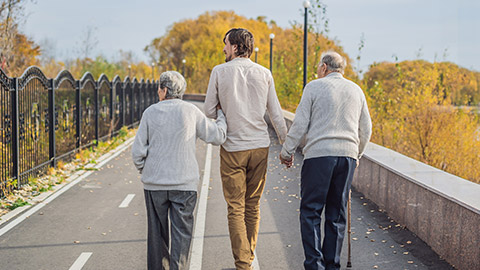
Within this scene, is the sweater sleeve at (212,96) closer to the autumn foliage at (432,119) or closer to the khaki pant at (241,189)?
the khaki pant at (241,189)

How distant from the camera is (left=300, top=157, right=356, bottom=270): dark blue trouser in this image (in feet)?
16.0

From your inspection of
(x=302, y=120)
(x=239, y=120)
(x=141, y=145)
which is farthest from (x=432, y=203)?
(x=141, y=145)

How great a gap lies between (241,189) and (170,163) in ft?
2.50

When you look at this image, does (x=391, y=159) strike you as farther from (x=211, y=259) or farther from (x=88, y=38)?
(x=88, y=38)

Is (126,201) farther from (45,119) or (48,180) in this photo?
(45,119)

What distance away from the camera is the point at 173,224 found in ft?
15.3

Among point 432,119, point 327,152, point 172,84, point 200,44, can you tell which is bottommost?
point 432,119

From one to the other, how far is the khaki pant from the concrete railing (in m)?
1.85

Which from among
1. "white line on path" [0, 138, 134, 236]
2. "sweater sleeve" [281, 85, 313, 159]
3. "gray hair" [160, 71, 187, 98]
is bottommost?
"white line on path" [0, 138, 134, 236]

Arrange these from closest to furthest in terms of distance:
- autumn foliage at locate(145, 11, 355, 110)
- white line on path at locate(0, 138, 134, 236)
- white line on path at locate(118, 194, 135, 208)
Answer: white line on path at locate(0, 138, 134, 236), white line on path at locate(118, 194, 135, 208), autumn foliage at locate(145, 11, 355, 110)

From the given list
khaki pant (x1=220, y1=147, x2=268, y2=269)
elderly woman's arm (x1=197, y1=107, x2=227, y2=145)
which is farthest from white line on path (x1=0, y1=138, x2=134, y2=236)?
elderly woman's arm (x1=197, y1=107, x2=227, y2=145)

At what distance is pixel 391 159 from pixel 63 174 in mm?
6485

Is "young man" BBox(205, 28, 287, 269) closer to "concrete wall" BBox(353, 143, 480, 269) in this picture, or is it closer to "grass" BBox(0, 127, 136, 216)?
"concrete wall" BBox(353, 143, 480, 269)

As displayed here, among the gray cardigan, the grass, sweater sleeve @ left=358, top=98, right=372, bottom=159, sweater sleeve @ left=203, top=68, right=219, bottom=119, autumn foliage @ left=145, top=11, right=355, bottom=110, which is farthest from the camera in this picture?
autumn foliage @ left=145, top=11, right=355, bottom=110
